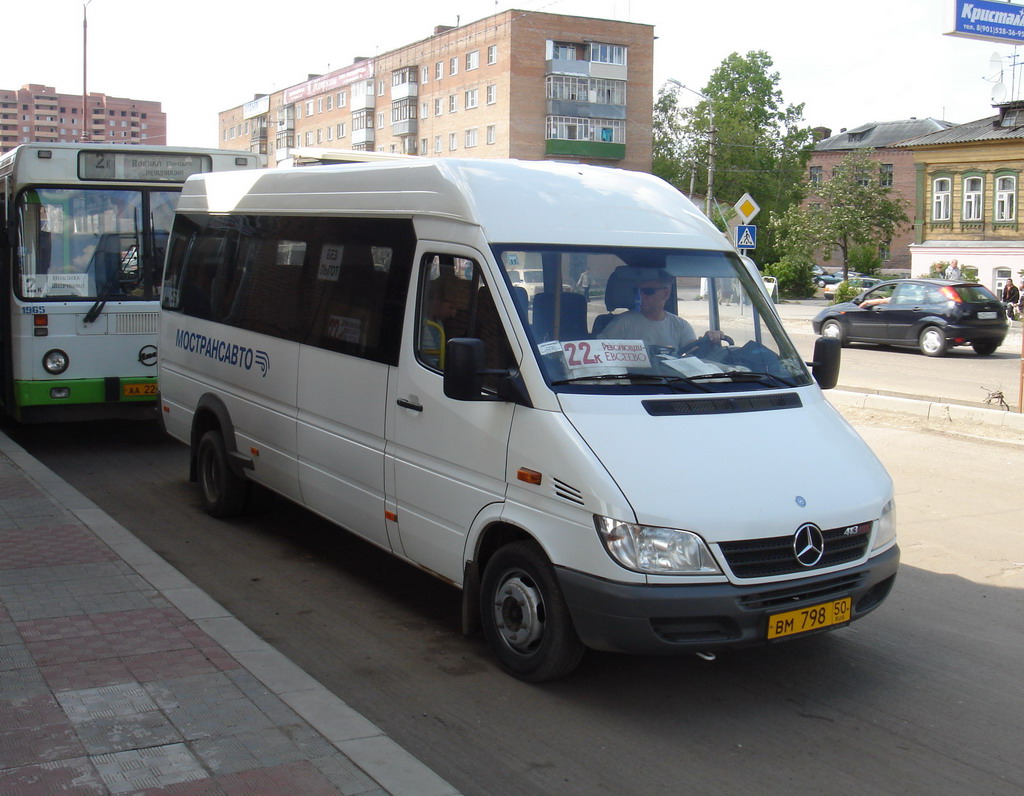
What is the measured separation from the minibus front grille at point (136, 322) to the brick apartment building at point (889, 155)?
8711 cm

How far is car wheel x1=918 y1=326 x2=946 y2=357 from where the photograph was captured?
78.1ft

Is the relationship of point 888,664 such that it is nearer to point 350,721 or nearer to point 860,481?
point 860,481

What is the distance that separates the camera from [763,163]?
295 feet

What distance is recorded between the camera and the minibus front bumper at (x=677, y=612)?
15.6ft

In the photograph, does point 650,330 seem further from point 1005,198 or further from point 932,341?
point 1005,198

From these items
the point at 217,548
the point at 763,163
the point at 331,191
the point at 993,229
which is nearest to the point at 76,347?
the point at 217,548

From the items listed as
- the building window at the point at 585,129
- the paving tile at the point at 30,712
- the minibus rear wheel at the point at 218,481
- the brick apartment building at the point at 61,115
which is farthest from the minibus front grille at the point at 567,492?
the brick apartment building at the point at 61,115

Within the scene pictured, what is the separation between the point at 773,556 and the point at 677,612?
1.69 feet

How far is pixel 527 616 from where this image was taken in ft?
Answer: 17.4

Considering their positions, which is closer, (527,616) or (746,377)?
(527,616)

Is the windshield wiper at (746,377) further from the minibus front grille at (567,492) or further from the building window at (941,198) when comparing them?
the building window at (941,198)

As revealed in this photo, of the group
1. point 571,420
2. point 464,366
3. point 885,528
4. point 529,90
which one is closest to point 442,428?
point 464,366

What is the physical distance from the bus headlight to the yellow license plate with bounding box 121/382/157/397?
0.61 meters

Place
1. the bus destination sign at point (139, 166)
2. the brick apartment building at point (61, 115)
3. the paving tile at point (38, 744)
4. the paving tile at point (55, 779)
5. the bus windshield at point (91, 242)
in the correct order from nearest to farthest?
the paving tile at point (55, 779), the paving tile at point (38, 744), the bus windshield at point (91, 242), the bus destination sign at point (139, 166), the brick apartment building at point (61, 115)
